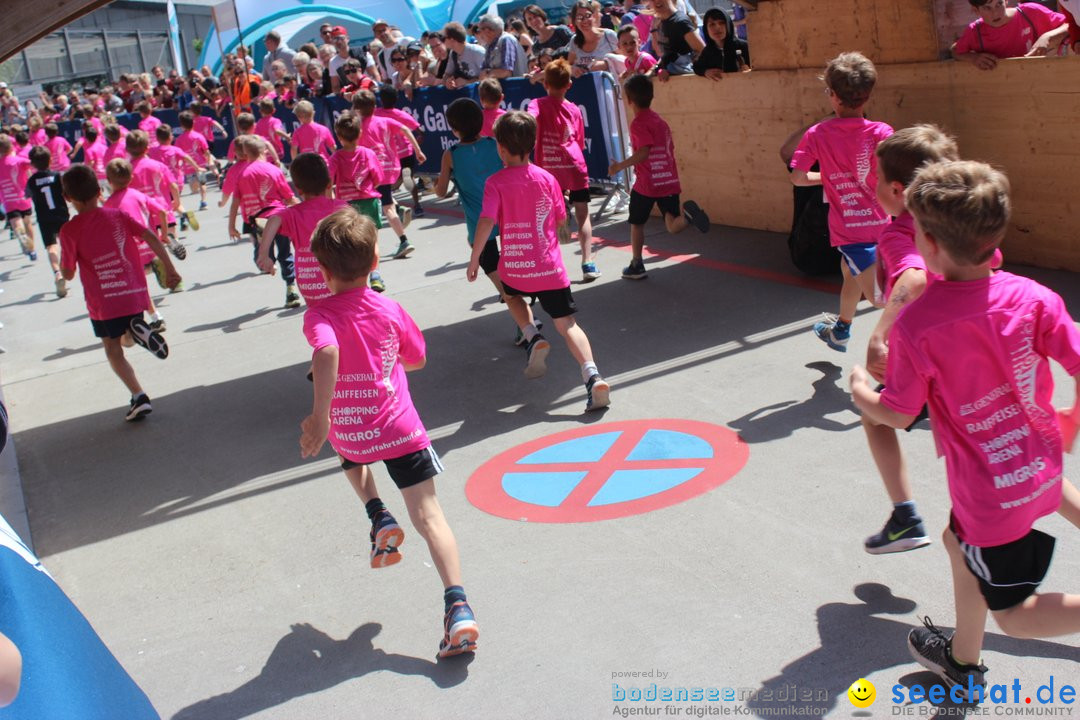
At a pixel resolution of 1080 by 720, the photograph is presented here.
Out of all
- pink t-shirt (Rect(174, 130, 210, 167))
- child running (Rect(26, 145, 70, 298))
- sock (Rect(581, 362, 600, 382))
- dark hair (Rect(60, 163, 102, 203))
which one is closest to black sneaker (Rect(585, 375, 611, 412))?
sock (Rect(581, 362, 600, 382))

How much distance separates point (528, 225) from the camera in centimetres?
660

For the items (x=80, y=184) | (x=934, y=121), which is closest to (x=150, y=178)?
(x=80, y=184)

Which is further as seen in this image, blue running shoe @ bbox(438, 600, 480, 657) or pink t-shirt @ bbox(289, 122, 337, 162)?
pink t-shirt @ bbox(289, 122, 337, 162)

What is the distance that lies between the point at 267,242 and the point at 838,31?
201 inches

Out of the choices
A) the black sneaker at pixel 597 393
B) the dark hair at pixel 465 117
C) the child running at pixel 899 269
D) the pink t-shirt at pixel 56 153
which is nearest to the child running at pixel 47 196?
the dark hair at pixel 465 117

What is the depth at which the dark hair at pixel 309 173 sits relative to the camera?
7.36 metres

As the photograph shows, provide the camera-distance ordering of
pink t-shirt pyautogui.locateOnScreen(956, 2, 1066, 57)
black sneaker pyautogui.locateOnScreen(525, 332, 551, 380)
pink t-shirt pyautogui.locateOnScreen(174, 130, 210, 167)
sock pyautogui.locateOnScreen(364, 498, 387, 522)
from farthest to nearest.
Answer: pink t-shirt pyautogui.locateOnScreen(174, 130, 210, 167)
pink t-shirt pyautogui.locateOnScreen(956, 2, 1066, 57)
black sneaker pyautogui.locateOnScreen(525, 332, 551, 380)
sock pyautogui.locateOnScreen(364, 498, 387, 522)

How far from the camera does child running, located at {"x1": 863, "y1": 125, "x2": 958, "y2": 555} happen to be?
390 centimetres

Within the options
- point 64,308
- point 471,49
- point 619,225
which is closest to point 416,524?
point 619,225

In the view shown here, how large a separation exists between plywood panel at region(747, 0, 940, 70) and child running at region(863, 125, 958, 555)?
5.00 m

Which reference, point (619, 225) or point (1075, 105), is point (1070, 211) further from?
point (619, 225)

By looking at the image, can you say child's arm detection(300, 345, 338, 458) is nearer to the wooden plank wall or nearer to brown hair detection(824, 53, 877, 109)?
brown hair detection(824, 53, 877, 109)

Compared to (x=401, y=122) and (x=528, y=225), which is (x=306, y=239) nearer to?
(x=528, y=225)

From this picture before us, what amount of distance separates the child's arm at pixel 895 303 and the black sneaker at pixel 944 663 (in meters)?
0.82
